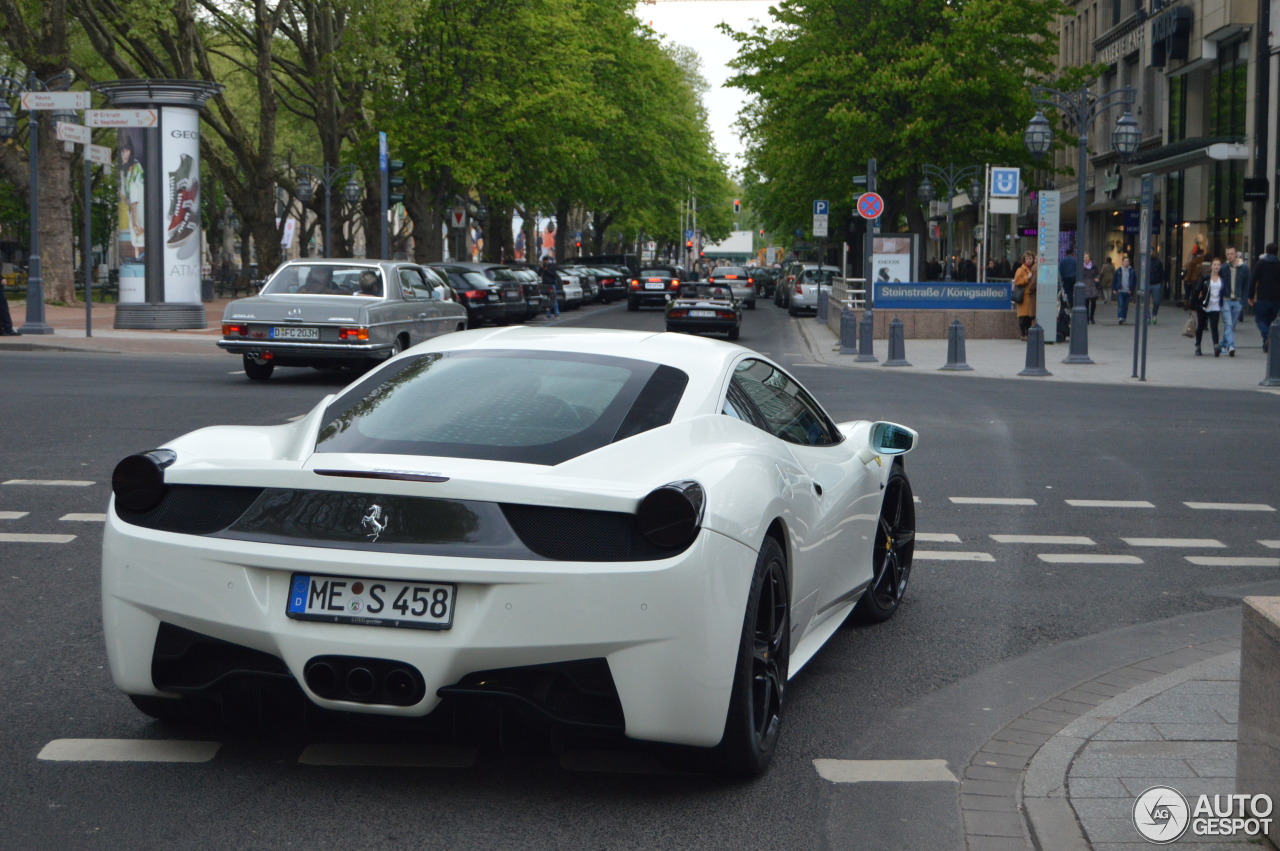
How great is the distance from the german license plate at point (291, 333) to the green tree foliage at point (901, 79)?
27670mm

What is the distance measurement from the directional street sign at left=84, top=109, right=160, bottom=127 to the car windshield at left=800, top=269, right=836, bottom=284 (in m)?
23.6

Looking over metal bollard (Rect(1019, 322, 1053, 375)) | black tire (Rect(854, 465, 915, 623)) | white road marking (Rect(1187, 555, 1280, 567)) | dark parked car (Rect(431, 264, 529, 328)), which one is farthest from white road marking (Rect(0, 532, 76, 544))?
dark parked car (Rect(431, 264, 529, 328))

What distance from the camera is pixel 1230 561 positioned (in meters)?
8.40

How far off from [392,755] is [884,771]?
1.50 m

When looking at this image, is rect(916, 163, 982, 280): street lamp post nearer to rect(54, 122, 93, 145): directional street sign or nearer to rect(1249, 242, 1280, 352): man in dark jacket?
rect(1249, 242, 1280, 352): man in dark jacket

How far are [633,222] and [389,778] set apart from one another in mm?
69442

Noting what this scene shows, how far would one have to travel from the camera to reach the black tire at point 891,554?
6691 mm

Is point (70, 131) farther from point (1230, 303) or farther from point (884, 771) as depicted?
point (884, 771)

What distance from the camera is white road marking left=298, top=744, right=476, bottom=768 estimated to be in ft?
15.1

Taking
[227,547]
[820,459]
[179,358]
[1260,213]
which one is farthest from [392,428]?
[1260,213]

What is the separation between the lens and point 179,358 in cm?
2339

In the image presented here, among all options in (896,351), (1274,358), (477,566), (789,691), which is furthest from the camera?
(896,351)

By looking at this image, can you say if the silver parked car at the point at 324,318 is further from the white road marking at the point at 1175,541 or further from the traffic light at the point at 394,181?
the traffic light at the point at 394,181

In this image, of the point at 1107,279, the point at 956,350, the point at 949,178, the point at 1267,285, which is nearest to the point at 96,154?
the point at 956,350
